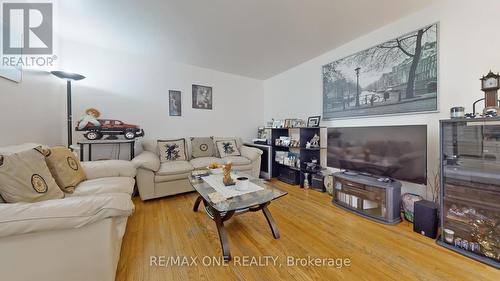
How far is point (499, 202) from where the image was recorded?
4.48 feet

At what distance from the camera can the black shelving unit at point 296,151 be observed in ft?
10.4

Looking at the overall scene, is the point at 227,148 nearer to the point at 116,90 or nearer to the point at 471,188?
the point at 116,90

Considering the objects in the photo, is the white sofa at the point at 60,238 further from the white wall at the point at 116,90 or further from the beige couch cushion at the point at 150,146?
the beige couch cushion at the point at 150,146

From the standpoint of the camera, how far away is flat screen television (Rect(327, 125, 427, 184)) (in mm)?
1851

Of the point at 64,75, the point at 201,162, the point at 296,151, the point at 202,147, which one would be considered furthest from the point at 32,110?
the point at 296,151

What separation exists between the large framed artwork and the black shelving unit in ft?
1.45

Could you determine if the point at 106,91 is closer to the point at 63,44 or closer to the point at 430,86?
the point at 63,44

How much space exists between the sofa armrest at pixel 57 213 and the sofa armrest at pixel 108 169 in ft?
4.07

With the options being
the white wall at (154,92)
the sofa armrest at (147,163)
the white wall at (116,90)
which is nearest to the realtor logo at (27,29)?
the white wall at (116,90)

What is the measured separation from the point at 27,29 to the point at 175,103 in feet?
6.19

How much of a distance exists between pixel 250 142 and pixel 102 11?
3.20 metres

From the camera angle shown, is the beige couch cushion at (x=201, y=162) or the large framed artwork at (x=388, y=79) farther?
the beige couch cushion at (x=201, y=162)

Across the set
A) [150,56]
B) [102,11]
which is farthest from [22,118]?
[150,56]

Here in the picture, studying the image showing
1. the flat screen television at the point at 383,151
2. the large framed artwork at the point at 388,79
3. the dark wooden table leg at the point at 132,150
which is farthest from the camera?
the dark wooden table leg at the point at 132,150
